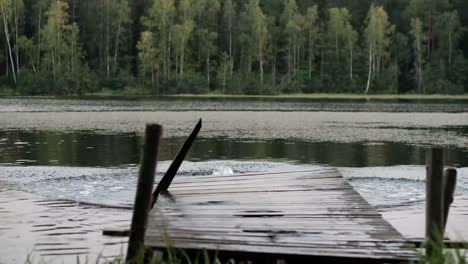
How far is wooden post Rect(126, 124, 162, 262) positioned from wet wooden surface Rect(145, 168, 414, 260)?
15.4 inches

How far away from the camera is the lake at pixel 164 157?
40.4 feet

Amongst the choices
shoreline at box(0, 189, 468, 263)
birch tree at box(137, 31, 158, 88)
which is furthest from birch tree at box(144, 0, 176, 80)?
shoreline at box(0, 189, 468, 263)

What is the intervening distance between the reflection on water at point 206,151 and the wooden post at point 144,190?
1261 cm

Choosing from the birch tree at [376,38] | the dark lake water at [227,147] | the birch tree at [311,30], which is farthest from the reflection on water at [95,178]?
the birch tree at [311,30]

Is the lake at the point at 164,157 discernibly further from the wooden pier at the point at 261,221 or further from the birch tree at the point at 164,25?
the birch tree at the point at 164,25

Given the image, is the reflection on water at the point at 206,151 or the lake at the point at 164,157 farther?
the reflection on water at the point at 206,151

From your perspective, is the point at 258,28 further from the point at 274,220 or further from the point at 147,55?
the point at 274,220

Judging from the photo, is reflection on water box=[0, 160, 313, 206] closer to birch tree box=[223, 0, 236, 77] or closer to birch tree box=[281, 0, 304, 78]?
birch tree box=[281, 0, 304, 78]

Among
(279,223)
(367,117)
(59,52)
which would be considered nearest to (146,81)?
(59,52)

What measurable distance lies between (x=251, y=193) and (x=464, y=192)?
564cm

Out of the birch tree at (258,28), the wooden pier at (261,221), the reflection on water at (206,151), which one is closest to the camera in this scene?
the wooden pier at (261,221)

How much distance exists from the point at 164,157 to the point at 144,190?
1451cm

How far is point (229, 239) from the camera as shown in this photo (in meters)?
8.34

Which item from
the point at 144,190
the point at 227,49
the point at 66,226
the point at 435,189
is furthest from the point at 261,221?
the point at 227,49
